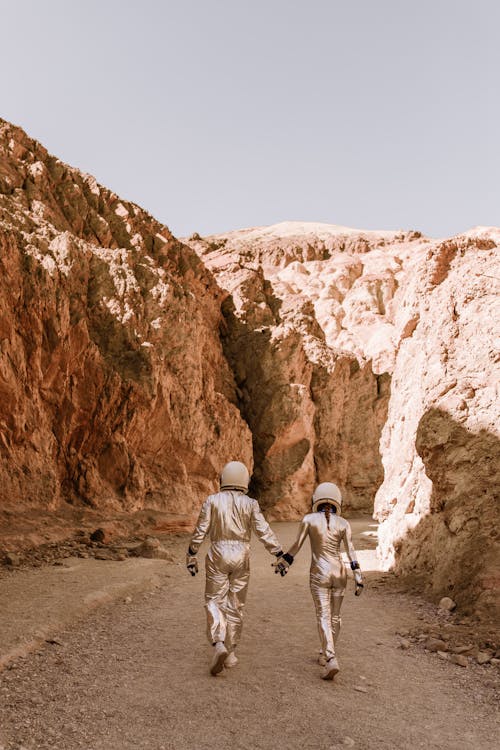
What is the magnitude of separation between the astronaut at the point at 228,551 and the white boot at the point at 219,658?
0.12 meters

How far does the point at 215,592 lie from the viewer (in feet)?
17.3

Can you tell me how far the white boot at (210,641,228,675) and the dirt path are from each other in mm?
79

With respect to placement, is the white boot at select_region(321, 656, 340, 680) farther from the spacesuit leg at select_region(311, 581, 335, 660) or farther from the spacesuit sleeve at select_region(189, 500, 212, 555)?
the spacesuit sleeve at select_region(189, 500, 212, 555)

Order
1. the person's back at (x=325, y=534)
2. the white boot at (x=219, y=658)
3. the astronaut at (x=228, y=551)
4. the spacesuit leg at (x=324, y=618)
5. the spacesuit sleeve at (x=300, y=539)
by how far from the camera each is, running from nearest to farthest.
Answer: the white boot at (x=219, y=658), the spacesuit leg at (x=324, y=618), the astronaut at (x=228, y=551), the person's back at (x=325, y=534), the spacesuit sleeve at (x=300, y=539)

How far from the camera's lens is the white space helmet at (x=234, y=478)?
18.6 ft

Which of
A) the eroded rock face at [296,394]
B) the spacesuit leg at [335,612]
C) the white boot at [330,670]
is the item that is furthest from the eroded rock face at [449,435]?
the eroded rock face at [296,394]

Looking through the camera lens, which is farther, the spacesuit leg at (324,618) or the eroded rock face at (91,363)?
the eroded rock face at (91,363)

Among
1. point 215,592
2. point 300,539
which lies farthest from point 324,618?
point 215,592

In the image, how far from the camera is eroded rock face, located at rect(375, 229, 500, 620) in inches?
293

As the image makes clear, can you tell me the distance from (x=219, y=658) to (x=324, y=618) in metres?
1.12

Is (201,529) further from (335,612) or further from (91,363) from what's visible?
(91,363)

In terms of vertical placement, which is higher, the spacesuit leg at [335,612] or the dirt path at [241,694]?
the spacesuit leg at [335,612]

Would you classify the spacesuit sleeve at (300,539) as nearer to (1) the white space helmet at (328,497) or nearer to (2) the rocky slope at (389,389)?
(1) the white space helmet at (328,497)

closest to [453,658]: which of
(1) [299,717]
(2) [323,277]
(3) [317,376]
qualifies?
(1) [299,717]
